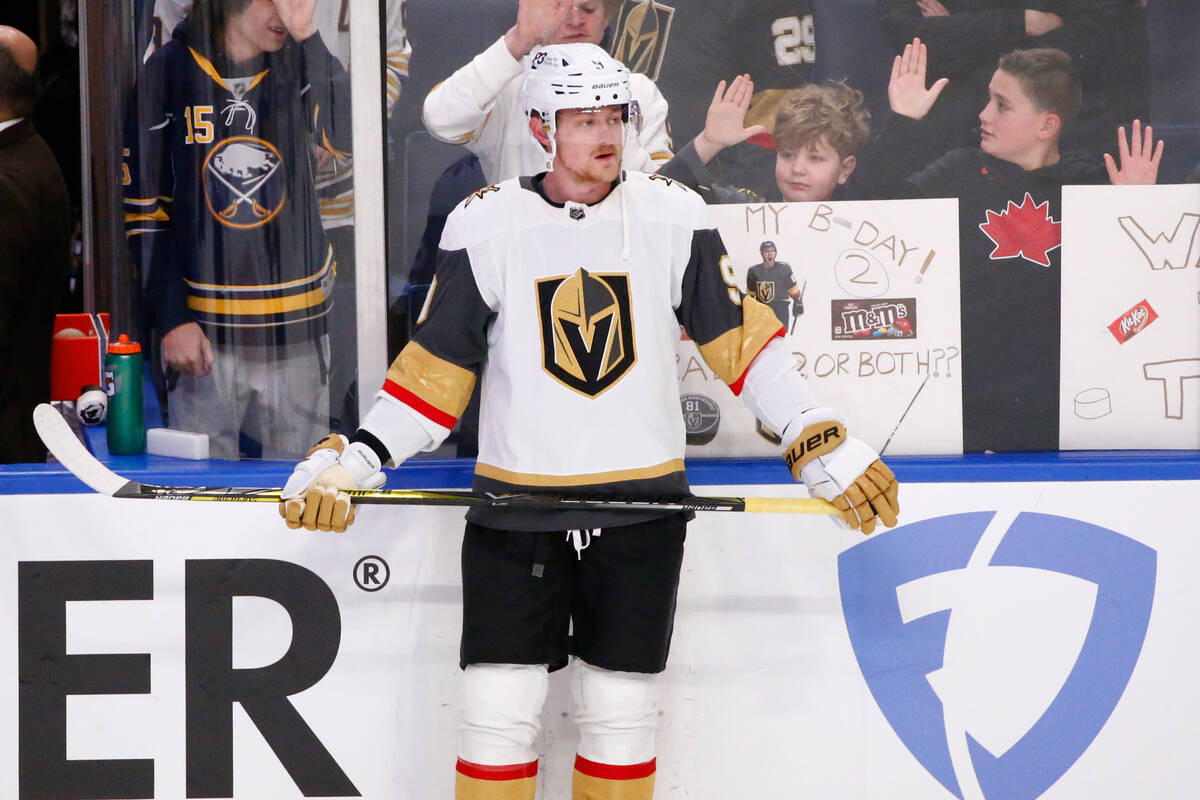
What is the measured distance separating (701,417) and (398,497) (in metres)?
0.73

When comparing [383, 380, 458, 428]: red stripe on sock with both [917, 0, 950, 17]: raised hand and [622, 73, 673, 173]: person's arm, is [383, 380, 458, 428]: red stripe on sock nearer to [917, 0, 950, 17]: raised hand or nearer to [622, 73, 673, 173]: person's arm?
[622, 73, 673, 173]: person's arm

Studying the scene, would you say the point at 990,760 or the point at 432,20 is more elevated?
the point at 432,20

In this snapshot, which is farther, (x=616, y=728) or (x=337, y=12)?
(x=337, y=12)

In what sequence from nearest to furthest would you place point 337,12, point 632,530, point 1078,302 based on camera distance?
point 632,530
point 337,12
point 1078,302

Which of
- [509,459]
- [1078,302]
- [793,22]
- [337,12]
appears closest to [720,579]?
[509,459]

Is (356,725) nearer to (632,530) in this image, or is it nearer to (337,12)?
(632,530)

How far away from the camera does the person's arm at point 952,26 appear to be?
8.27 ft

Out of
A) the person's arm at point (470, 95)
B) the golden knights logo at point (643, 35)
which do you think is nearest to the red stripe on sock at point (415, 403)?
the person's arm at point (470, 95)

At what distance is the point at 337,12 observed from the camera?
7.97 ft

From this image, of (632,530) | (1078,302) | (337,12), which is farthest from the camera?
(1078,302)

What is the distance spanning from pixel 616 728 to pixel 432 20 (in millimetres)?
1423

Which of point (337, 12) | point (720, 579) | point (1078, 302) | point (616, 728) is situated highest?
point (337, 12)

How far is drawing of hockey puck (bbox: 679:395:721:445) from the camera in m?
2.58

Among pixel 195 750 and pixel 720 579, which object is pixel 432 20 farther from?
pixel 195 750
